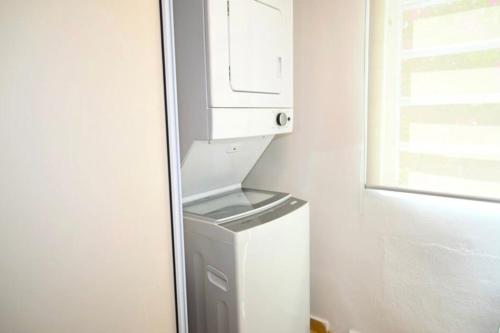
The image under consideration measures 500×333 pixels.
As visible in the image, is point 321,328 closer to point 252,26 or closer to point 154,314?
point 154,314

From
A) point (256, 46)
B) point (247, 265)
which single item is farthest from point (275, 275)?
point (256, 46)

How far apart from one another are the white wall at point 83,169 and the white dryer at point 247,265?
36 centimetres

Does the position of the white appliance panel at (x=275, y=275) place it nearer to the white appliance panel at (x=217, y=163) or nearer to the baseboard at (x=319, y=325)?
the baseboard at (x=319, y=325)

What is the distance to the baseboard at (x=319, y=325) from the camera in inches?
84.6

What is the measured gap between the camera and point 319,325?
7.14ft

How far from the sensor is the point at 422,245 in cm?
177

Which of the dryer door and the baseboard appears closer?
the dryer door

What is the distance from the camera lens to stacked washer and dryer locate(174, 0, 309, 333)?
59.3 inches

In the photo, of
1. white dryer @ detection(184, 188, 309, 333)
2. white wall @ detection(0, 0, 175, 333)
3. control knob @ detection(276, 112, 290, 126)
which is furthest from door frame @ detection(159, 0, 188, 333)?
control knob @ detection(276, 112, 290, 126)

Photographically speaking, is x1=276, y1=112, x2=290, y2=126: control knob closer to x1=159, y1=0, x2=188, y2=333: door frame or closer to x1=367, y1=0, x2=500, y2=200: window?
x1=367, y1=0, x2=500, y2=200: window

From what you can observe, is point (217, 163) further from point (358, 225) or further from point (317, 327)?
point (317, 327)

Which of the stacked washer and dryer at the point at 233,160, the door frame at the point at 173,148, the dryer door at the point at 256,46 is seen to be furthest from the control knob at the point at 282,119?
the door frame at the point at 173,148

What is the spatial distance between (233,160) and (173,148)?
0.77 m

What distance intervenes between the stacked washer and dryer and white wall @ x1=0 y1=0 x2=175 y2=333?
370 millimetres
